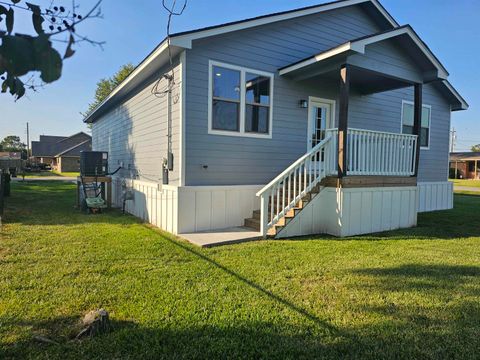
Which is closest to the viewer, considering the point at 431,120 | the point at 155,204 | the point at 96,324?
the point at 96,324

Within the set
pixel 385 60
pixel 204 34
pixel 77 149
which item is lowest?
pixel 77 149

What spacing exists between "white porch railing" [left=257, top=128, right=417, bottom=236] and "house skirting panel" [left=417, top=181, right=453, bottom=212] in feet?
11.6

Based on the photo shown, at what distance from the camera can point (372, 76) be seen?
300 inches

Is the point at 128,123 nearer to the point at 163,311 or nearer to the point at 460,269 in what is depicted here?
the point at 163,311

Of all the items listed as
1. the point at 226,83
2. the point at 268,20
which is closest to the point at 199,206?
the point at 226,83

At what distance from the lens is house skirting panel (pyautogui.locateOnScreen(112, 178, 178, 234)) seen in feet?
21.4

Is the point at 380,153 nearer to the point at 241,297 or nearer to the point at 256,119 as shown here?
the point at 256,119

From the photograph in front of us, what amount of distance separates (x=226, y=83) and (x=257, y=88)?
2.63 feet

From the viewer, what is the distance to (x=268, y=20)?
7.14 m

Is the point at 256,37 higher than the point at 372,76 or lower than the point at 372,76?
higher

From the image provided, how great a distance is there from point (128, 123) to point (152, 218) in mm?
4115

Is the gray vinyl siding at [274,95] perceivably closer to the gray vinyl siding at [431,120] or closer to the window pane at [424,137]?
the gray vinyl siding at [431,120]

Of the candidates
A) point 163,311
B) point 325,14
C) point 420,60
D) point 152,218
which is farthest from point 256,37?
→ point 163,311

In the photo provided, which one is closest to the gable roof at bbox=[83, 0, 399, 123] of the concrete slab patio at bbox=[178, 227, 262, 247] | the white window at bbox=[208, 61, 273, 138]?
the white window at bbox=[208, 61, 273, 138]
